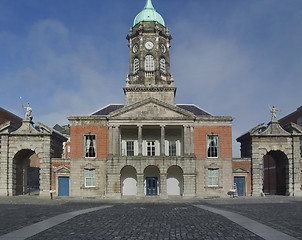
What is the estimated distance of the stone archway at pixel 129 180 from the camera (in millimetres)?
41781

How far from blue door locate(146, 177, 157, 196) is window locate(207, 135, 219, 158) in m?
7.65

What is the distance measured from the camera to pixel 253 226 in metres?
14.2

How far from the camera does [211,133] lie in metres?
40.9

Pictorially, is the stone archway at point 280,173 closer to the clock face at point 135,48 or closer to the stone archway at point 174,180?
the stone archway at point 174,180

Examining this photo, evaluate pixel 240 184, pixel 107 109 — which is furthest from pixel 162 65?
pixel 240 184

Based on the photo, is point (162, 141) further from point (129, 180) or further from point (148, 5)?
point (148, 5)

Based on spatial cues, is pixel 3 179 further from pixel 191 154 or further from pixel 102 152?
pixel 191 154

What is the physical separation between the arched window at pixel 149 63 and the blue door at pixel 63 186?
1780 cm

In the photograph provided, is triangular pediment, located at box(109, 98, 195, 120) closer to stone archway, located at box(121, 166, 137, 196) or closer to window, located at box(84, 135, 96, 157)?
window, located at box(84, 135, 96, 157)

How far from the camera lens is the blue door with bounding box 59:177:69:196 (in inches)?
1588

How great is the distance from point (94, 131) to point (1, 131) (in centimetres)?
1123

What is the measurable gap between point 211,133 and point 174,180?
746 centimetres

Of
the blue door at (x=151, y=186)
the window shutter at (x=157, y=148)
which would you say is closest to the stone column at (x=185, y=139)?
the window shutter at (x=157, y=148)

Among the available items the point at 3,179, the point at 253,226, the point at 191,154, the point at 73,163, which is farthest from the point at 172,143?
the point at 253,226
